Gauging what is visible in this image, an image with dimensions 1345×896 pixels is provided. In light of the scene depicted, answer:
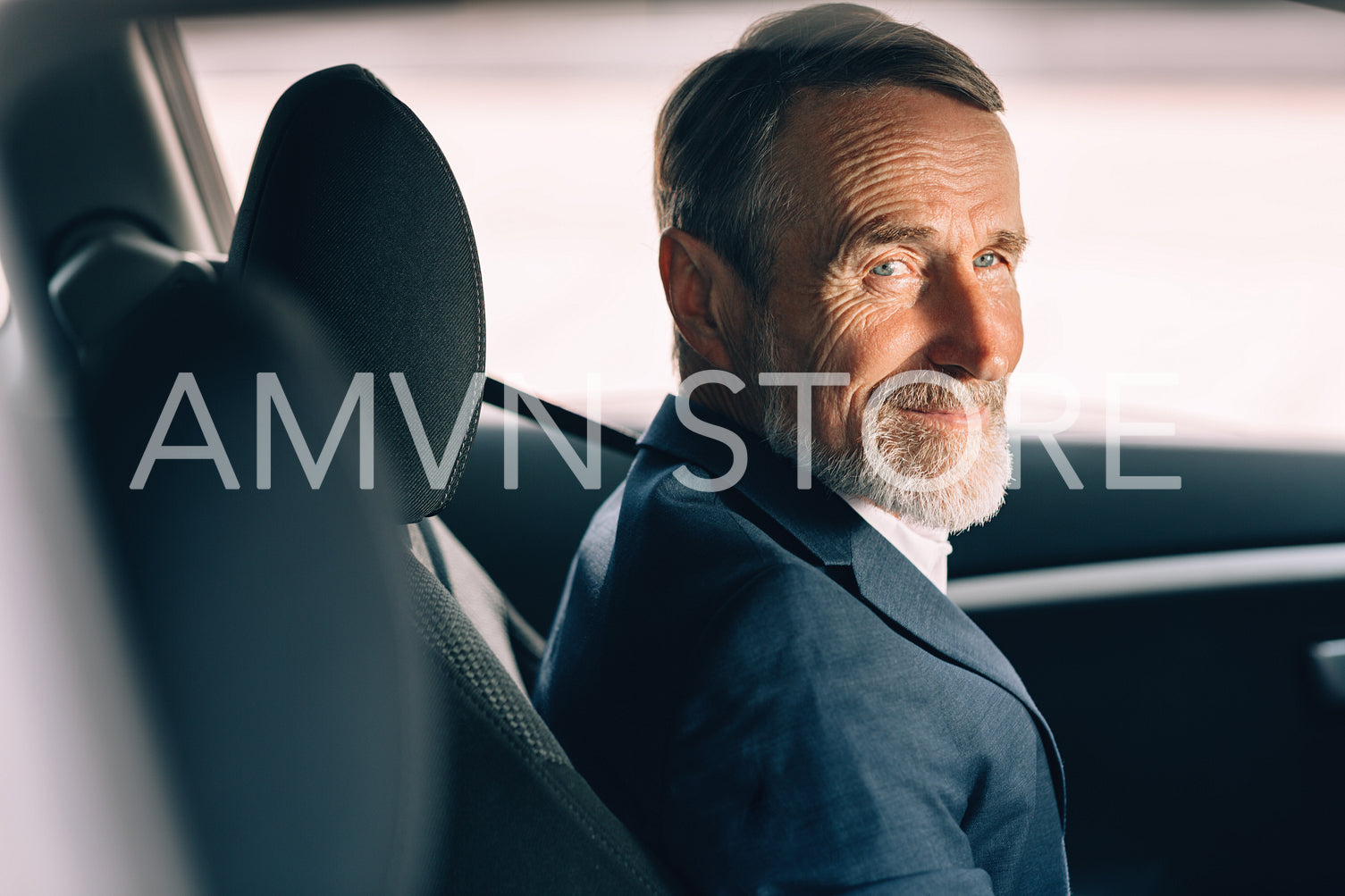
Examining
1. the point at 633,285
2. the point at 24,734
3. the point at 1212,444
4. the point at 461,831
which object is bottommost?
the point at 461,831

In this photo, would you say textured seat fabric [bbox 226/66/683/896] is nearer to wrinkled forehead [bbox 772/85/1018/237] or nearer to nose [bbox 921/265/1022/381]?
wrinkled forehead [bbox 772/85/1018/237]

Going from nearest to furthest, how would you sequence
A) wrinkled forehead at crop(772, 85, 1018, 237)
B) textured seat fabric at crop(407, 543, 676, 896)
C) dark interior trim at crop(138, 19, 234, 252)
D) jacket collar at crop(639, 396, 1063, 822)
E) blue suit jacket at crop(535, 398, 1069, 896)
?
textured seat fabric at crop(407, 543, 676, 896) < blue suit jacket at crop(535, 398, 1069, 896) < jacket collar at crop(639, 396, 1063, 822) < wrinkled forehead at crop(772, 85, 1018, 237) < dark interior trim at crop(138, 19, 234, 252)

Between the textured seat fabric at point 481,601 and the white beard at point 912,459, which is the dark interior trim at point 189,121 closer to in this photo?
the textured seat fabric at point 481,601

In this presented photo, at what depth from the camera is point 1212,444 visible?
1898 millimetres

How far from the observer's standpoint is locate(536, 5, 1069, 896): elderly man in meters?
0.82

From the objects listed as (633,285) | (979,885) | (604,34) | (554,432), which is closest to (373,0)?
(604,34)

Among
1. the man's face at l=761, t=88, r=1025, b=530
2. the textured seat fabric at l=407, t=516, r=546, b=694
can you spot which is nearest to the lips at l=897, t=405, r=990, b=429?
the man's face at l=761, t=88, r=1025, b=530

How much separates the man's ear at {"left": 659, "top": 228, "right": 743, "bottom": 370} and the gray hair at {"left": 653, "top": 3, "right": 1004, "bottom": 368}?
0.02 meters

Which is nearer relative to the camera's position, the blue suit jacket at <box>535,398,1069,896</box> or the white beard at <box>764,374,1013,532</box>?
the blue suit jacket at <box>535,398,1069,896</box>

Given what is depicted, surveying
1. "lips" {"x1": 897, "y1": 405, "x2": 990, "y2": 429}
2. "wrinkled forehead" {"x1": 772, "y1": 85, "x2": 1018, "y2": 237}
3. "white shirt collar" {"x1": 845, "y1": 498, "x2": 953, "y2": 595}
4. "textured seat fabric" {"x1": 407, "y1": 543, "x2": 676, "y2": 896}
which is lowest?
"textured seat fabric" {"x1": 407, "y1": 543, "x2": 676, "y2": 896}

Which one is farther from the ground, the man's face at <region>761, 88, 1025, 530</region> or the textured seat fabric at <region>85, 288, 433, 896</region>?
the man's face at <region>761, 88, 1025, 530</region>

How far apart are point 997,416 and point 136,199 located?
4.55ft

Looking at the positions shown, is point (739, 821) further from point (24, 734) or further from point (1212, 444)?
point (1212, 444)

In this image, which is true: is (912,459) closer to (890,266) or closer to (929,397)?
(929,397)
